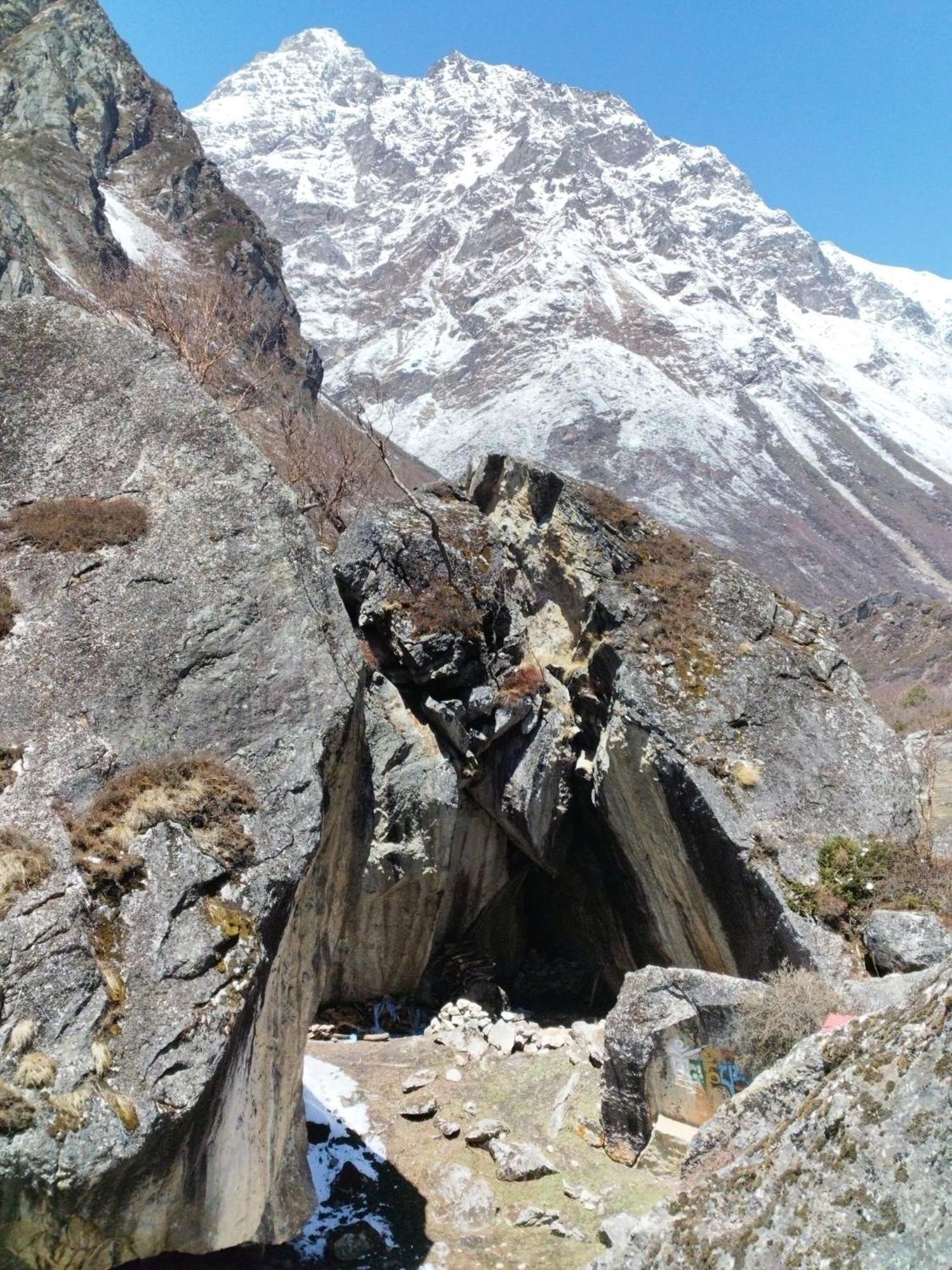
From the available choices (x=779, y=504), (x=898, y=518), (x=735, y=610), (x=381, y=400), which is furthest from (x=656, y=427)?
(x=735, y=610)

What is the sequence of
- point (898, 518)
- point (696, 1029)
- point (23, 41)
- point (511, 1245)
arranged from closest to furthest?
1. point (511, 1245)
2. point (696, 1029)
3. point (23, 41)
4. point (898, 518)

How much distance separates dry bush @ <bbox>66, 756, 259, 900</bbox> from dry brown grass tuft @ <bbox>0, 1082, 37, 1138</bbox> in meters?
2.14

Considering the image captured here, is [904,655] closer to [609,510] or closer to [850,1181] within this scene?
[609,510]

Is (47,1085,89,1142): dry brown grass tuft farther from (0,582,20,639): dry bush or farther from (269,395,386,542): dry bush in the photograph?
(269,395,386,542): dry bush

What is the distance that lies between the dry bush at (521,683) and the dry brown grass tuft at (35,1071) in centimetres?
1417

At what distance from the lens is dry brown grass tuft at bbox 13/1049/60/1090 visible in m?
7.39

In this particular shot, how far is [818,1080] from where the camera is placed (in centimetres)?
820

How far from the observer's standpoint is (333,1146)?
48.5 feet

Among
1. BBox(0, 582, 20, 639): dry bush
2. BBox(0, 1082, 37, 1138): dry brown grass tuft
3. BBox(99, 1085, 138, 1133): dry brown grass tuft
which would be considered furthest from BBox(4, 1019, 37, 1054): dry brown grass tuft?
BBox(0, 582, 20, 639): dry bush

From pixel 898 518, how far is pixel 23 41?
163 meters

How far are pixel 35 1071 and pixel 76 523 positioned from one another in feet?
26.8

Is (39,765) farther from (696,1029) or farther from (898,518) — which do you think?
(898,518)

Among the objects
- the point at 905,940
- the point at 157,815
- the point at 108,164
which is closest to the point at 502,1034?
the point at 905,940

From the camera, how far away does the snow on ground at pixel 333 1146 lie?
12.8m
